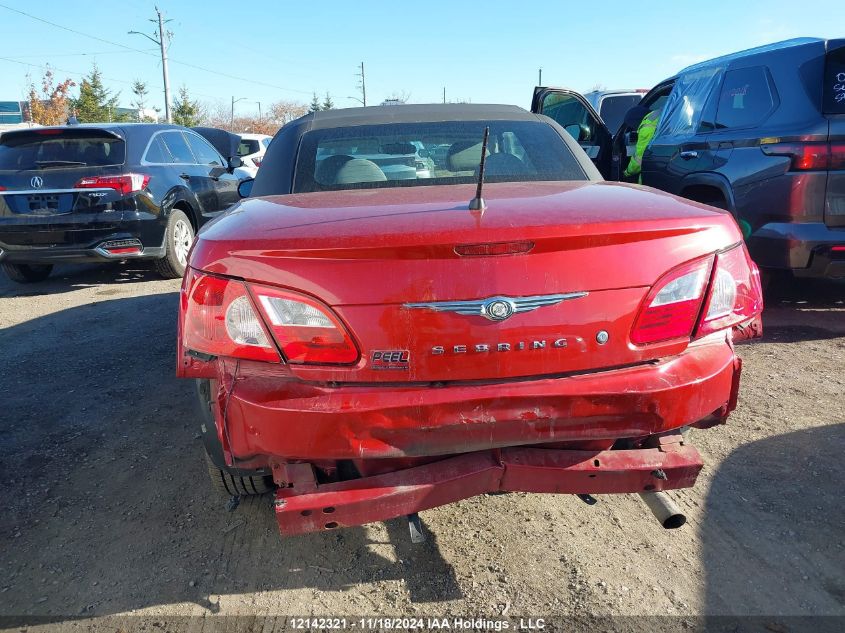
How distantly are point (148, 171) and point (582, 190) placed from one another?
18.7 ft

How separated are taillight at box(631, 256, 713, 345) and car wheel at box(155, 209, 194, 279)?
591 cm

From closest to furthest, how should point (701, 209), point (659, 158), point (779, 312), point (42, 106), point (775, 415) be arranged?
1. point (701, 209)
2. point (775, 415)
3. point (779, 312)
4. point (659, 158)
5. point (42, 106)

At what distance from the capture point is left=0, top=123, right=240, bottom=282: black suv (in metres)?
6.27

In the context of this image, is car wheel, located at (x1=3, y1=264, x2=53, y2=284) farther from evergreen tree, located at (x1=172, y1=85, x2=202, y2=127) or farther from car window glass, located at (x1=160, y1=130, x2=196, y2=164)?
evergreen tree, located at (x1=172, y1=85, x2=202, y2=127)

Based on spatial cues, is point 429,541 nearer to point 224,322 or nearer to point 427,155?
point 224,322

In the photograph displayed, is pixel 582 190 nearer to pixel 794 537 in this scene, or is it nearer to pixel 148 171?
pixel 794 537

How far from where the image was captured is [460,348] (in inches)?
66.7

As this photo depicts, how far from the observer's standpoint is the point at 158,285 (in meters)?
6.92

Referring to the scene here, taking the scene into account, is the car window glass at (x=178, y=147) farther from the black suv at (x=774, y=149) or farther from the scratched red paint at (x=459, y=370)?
the scratched red paint at (x=459, y=370)

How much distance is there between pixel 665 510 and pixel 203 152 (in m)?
7.79

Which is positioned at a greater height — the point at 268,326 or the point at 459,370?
the point at 268,326

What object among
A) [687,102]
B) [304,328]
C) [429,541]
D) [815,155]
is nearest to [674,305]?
[304,328]

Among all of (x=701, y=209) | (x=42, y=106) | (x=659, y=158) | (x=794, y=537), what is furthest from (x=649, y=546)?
(x=42, y=106)

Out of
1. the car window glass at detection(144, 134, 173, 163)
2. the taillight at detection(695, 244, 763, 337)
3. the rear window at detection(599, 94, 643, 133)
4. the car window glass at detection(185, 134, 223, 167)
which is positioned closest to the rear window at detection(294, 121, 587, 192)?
the taillight at detection(695, 244, 763, 337)
